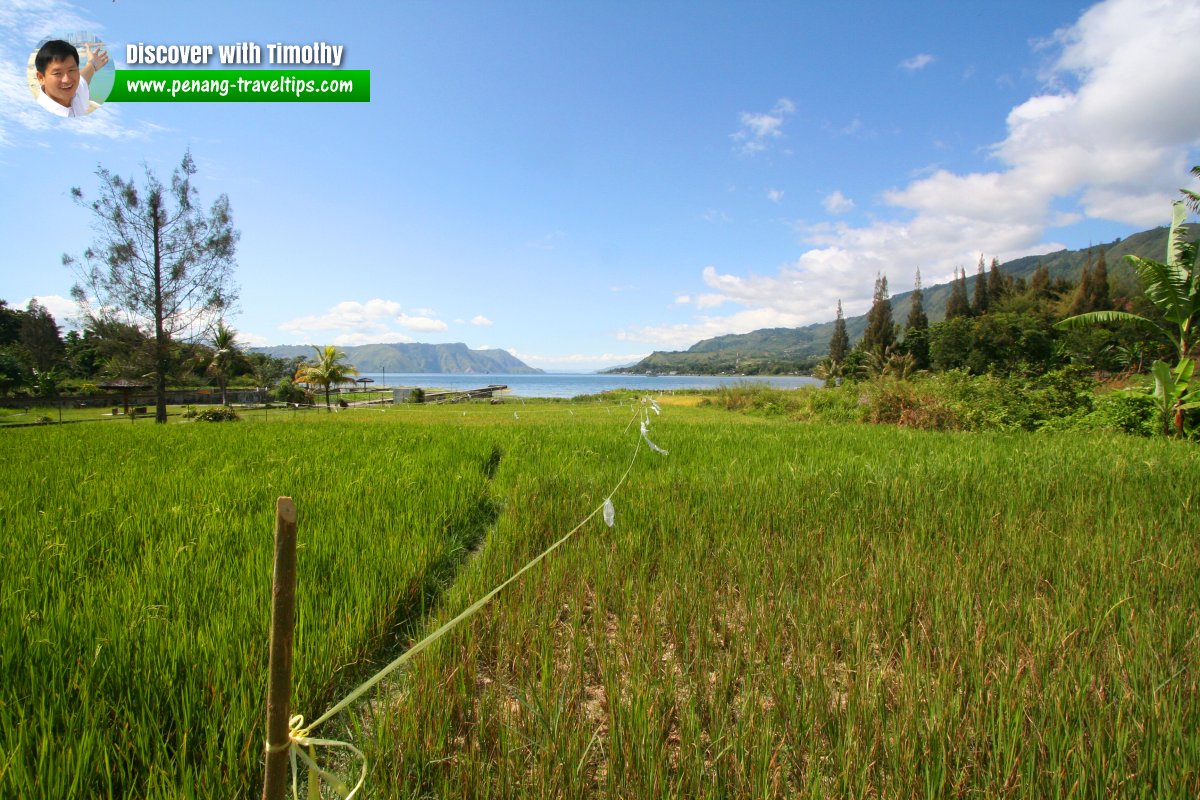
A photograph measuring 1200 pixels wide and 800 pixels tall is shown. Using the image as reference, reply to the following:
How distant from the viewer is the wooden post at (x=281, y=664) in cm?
66

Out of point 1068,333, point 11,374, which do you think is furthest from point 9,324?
point 1068,333

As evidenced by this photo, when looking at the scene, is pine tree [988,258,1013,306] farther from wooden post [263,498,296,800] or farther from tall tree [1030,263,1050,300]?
wooden post [263,498,296,800]

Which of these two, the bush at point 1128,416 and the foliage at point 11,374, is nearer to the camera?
the bush at point 1128,416

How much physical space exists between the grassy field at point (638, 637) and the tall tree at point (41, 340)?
6280cm

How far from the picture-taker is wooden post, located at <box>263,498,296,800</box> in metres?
0.66

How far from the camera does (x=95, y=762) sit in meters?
1.24

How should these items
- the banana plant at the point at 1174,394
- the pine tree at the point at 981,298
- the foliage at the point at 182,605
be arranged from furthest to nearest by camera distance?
the pine tree at the point at 981,298, the banana plant at the point at 1174,394, the foliage at the point at 182,605

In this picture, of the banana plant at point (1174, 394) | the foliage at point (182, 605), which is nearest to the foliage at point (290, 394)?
the foliage at point (182, 605)

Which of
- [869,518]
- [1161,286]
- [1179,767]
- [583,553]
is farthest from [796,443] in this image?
[1161,286]

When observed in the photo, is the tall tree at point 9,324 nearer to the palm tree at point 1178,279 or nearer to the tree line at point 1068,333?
the tree line at point 1068,333

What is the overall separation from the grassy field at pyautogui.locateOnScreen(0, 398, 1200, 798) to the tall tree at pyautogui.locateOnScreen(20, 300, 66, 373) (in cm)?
6280

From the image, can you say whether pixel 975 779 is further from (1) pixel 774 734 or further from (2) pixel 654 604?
(2) pixel 654 604

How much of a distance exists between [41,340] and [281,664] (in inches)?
2807

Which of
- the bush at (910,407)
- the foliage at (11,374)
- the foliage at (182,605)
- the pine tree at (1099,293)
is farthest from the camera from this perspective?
the pine tree at (1099,293)
